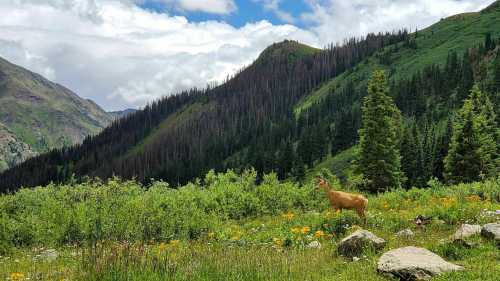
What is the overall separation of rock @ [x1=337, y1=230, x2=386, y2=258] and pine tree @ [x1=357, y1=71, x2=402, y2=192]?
34539 millimetres

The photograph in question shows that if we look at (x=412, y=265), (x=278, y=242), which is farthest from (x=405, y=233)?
(x=412, y=265)

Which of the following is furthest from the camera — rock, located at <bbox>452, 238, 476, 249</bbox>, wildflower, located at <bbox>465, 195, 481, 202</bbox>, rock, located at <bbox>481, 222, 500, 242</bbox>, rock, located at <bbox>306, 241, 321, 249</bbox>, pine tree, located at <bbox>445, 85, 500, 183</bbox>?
pine tree, located at <bbox>445, 85, 500, 183</bbox>

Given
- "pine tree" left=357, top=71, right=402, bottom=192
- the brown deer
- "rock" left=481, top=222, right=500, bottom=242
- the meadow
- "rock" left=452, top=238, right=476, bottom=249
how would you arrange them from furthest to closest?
"pine tree" left=357, top=71, right=402, bottom=192 → the brown deer → "rock" left=481, top=222, right=500, bottom=242 → "rock" left=452, top=238, right=476, bottom=249 → the meadow

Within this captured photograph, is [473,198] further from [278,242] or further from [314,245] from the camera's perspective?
[278,242]

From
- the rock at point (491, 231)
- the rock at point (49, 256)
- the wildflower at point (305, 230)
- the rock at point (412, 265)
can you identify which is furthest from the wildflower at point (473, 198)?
the rock at point (49, 256)

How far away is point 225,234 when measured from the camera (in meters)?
13.8

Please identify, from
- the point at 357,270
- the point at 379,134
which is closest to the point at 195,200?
the point at 357,270

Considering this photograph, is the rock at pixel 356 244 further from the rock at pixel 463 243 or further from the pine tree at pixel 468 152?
the pine tree at pixel 468 152

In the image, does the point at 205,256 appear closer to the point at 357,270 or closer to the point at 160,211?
the point at 357,270

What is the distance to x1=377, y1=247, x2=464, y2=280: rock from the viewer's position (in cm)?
799

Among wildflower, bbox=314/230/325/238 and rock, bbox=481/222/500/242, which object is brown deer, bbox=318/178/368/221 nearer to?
wildflower, bbox=314/230/325/238

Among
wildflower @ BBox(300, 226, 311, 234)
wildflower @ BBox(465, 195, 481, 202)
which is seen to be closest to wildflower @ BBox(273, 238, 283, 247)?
wildflower @ BBox(300, 226, 311, 234)

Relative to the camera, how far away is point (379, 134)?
144 feet

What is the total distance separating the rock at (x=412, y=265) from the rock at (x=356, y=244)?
4.53 feet
